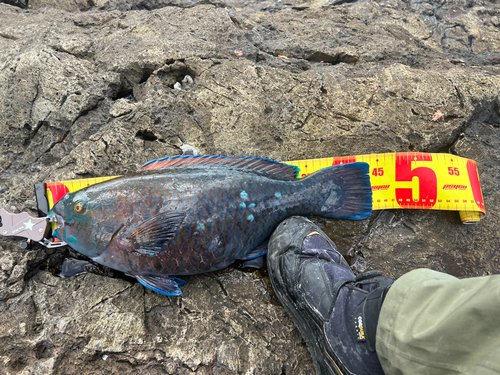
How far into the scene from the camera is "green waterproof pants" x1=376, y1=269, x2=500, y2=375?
56.6 inches

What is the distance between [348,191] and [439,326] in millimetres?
1519

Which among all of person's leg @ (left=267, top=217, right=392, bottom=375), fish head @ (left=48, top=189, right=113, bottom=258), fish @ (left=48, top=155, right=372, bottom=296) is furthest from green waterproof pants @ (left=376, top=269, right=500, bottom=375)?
fish head @ (left=48, top=189, right=113, bottom=258)

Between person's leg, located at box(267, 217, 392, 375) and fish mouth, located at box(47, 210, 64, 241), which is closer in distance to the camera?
person's leg, located at box(267, 217, 392, 375)

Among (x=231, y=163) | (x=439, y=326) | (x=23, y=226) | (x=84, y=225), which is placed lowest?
(x=23, y=226)

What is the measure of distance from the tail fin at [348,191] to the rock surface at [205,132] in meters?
0.25

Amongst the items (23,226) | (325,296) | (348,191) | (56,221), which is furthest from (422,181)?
(23,226)

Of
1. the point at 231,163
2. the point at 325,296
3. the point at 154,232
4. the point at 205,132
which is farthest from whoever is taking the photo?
the point at 205,132

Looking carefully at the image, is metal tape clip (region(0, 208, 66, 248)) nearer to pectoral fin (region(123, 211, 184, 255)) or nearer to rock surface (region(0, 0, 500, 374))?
rock surface (region(0, 0, 500, 374))

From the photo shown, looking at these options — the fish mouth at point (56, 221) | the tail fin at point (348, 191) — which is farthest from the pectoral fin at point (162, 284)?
the tail fin at point (348, 191)

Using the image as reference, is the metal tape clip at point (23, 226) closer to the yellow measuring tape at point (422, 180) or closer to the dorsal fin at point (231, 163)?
the dorsal fin at point (231, 163)

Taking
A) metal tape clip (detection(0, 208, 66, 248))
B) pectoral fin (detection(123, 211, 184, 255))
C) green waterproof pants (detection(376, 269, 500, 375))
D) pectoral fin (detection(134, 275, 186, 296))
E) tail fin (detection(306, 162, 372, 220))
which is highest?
green waterproof pants (detection(376, 269, 500, 375))

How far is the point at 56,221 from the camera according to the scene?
8.83 feet

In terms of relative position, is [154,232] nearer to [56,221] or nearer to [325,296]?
[56,221]

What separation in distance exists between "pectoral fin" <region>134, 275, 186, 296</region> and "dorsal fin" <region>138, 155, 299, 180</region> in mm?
998
